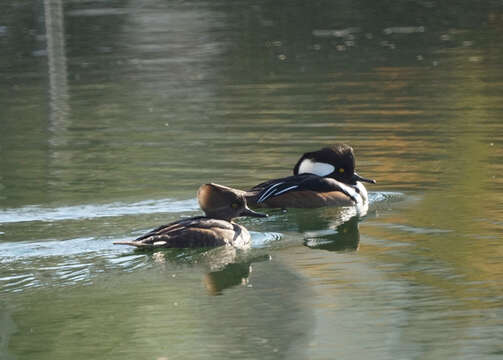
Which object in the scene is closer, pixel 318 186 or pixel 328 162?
pixel 318 186

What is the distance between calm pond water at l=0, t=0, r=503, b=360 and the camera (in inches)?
318

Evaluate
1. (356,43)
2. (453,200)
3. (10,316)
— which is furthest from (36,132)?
(356,43)

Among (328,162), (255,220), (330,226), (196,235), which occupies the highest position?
(196,235)

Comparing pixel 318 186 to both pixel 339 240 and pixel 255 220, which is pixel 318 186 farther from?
pixel 339 240

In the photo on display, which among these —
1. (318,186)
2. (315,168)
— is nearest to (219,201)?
(318,186)

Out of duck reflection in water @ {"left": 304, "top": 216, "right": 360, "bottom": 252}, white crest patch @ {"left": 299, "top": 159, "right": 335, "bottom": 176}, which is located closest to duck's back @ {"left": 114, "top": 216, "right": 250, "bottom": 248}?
duck reflection in water @ {"left": 304, "top": 216, "right": 360, "bottom": 252}

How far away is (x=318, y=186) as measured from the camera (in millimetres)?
12164

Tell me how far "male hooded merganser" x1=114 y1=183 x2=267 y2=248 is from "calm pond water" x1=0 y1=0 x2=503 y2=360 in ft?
0.42

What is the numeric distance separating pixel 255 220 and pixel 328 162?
172 cm

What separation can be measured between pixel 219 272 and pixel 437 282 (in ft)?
5.66

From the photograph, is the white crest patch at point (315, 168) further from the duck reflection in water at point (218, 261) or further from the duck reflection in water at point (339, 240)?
the duck reflection in water at point (218, 261)

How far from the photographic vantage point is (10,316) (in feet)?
27.9

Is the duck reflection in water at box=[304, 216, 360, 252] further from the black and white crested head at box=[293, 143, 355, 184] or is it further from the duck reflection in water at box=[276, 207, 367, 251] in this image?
the black and white crested head at box=[293, 143, 355, 184]

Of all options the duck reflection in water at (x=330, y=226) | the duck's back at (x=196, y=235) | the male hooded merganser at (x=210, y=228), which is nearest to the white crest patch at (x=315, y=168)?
the duck reflection in water at (x=330, y=226)
